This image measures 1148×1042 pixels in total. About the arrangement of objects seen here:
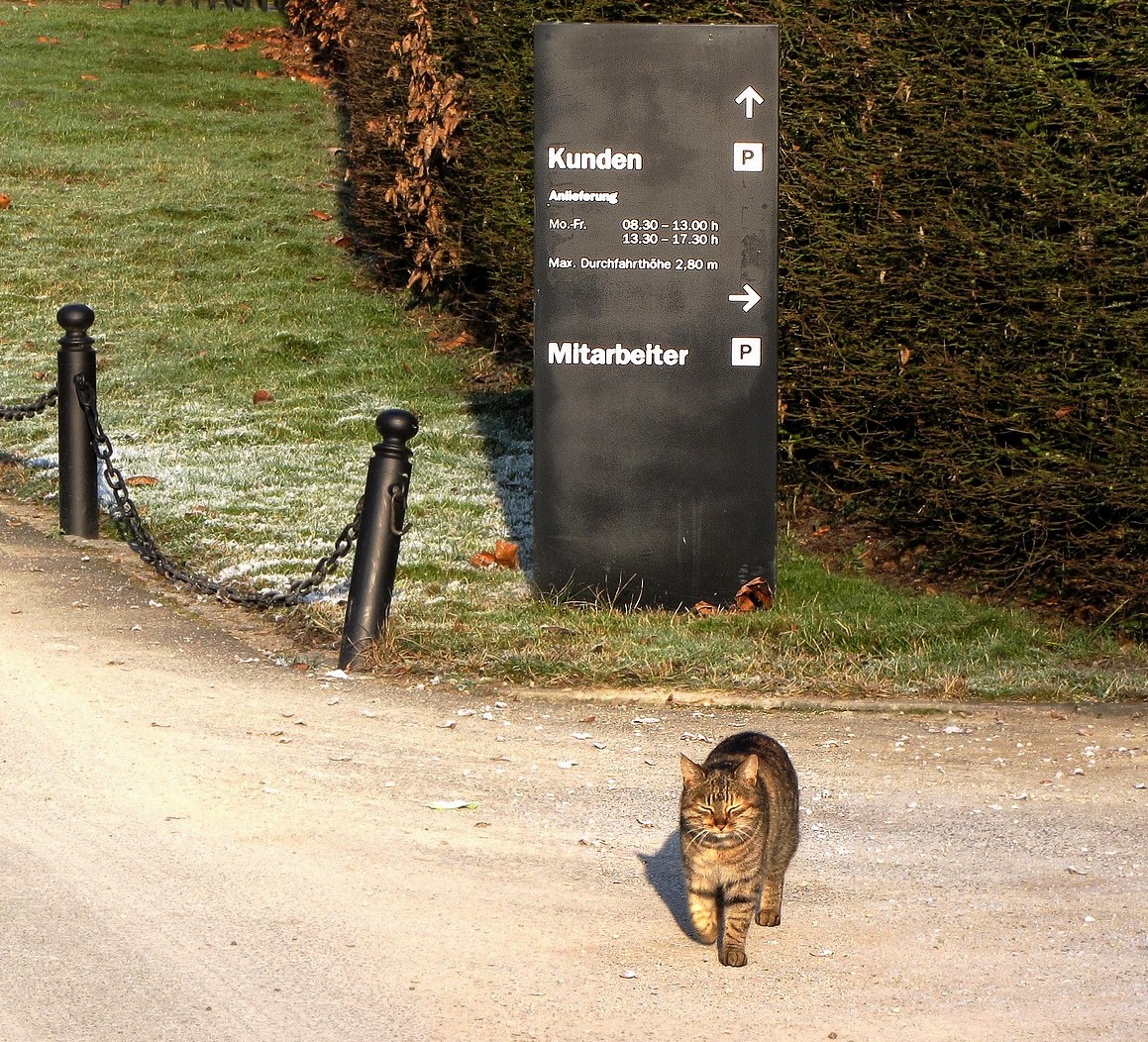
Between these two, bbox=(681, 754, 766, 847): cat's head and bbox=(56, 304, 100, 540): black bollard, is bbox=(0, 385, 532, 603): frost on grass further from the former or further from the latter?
bbox=(681, 754, 766, 847): cat's head

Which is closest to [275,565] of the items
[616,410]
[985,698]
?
[616,410]

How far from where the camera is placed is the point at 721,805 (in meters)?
4.53

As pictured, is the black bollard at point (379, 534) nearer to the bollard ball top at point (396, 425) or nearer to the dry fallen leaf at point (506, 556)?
the bollard ball top at point (396, 425)

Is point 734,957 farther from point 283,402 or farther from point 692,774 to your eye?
point 283,402

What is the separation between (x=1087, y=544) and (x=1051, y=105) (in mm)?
2074

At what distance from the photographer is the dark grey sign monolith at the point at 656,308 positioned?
26.7 feet

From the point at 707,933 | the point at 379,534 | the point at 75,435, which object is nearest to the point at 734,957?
the point at 707,933

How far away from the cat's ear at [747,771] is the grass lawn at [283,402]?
256cm

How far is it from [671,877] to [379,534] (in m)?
2.50

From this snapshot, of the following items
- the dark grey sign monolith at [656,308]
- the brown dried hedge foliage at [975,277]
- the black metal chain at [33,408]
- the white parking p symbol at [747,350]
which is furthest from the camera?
the black metal chain at [33,408]

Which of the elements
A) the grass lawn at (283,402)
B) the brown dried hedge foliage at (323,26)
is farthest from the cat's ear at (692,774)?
the brown dried hedge foliage at (323,26)

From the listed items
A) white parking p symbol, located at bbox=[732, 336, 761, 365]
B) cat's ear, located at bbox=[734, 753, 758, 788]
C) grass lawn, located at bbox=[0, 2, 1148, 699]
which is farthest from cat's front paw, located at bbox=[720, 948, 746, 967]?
white parking p symbol, located at bbox=[732, 336, 761, 365]

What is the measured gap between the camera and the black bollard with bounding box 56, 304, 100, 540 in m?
9.27

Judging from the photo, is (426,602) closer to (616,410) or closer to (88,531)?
(616,410)
